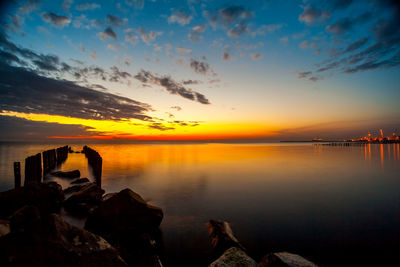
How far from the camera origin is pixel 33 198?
810 centimetres

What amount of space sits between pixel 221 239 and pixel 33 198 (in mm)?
8193

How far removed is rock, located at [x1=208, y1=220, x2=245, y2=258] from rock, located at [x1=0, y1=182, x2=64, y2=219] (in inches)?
296

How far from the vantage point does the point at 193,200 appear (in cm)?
1130

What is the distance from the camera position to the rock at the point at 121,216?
6.29 metres

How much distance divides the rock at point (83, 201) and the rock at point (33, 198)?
517 millimetres

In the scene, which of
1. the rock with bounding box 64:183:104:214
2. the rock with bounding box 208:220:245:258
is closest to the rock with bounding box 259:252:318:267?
the rock with bounding box 208:220:245:258

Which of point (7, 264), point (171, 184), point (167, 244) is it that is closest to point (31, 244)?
point (7, 264)

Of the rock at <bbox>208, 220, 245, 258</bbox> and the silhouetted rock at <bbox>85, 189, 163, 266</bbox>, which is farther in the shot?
the silhouetted rock at <bbox>85, 189, 163, 266</bbox>

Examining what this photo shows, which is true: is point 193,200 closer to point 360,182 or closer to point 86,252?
point 86,252

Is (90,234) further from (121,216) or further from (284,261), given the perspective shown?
(284,261)

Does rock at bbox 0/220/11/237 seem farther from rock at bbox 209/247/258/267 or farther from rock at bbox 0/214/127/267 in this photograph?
rock at bbox 209/247/258/267

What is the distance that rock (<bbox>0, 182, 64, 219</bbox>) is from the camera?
24.7 feet

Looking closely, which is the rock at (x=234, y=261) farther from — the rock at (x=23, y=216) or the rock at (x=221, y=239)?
the rock at (x=23, y=216)

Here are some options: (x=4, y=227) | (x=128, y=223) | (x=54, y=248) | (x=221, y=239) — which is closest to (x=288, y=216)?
(x=221, y=239)
